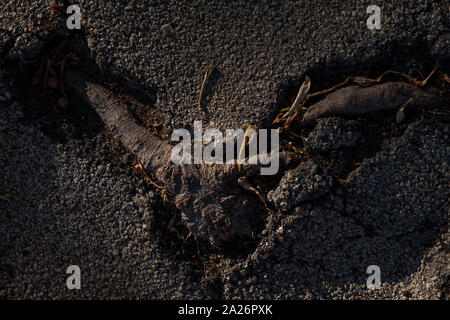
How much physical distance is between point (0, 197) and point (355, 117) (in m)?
2.16

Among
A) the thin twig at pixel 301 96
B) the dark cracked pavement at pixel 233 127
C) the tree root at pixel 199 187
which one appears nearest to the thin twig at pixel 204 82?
the dark cracked pavement at pixel 233 127

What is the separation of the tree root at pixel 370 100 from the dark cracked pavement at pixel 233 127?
0.24ft

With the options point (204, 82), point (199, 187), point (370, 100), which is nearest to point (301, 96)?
point (370, 100)

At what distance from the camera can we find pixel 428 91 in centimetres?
206

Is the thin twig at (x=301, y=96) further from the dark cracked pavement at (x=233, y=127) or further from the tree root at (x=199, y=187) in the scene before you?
the tree root at (x=199, y=187)

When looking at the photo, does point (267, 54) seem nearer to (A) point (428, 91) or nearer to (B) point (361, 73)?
(B) point (361, 73)

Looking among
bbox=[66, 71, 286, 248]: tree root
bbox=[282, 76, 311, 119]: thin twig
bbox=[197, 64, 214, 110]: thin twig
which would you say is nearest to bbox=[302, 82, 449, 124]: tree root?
bbox=[282, 76, 311, 119]: thin twig

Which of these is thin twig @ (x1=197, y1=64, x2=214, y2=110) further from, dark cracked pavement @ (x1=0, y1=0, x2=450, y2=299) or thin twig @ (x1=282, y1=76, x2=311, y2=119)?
thin twig @ (x1=282, y1=76, x2=311, y2=119)

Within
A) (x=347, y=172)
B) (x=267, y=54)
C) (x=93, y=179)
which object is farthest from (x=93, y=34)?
(x=347, y=172)

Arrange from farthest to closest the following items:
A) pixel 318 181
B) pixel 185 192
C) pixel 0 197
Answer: pixel 0 197 → pixel 185 192 → pixel 318 181

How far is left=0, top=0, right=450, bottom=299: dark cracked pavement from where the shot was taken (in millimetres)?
2062

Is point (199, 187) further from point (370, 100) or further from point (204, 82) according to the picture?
point (370, 100)

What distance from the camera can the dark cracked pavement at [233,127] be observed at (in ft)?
6.77

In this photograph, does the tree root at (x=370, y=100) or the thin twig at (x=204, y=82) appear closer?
the tree root at (x=370, y=100)
